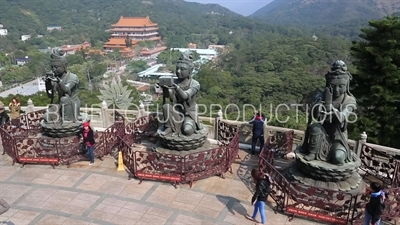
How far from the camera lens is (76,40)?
118062 millimetres

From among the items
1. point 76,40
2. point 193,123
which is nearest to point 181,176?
point 193,123

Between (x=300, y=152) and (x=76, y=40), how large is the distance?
121m

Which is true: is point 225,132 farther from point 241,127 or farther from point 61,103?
point 61,103

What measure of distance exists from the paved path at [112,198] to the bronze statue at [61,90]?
159 centimetres

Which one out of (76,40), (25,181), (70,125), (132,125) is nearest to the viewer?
(25,181)

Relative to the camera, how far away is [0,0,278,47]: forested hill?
420 ft

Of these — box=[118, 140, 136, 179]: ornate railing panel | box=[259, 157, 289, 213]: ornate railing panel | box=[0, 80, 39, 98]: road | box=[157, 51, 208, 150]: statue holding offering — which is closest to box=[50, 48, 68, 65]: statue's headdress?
box=[118, 140, 136, 179]: ornate railing panel

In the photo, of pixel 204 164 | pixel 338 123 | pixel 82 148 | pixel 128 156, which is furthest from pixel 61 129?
pixel 338 123

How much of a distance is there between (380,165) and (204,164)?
4.36 m

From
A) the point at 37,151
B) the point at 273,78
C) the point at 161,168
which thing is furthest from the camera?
the point at 273,78

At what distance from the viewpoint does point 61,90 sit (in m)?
10.1

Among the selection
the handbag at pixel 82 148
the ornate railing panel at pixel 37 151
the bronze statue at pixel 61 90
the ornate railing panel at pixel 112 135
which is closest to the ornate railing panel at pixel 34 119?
the bronze statue at pixel 61 90

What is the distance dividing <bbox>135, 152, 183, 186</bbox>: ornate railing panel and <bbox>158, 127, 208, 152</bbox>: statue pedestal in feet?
2.07

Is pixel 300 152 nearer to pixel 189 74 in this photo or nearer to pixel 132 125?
pixel 189 74
